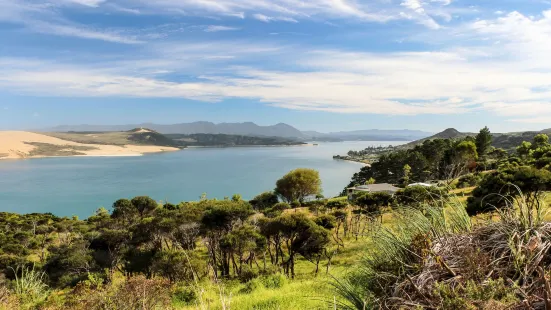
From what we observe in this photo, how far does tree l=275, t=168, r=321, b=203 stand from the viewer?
5466 cm

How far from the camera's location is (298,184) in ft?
179

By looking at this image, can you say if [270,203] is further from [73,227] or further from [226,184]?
[226,184]

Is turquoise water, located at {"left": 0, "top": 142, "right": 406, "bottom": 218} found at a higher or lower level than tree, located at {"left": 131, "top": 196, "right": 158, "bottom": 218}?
lower

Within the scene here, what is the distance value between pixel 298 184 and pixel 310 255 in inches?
1448

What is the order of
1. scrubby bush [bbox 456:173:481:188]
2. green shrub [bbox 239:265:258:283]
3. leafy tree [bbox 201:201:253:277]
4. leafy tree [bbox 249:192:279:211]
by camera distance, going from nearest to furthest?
green shrub [bbox 239:265:258:283] → leafy tree [bbox 201:201:253:277] → scrubby bush [bbox 456:173:481:188] → leafy tree [bbox 249:192:279:211]

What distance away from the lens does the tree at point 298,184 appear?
54.7m

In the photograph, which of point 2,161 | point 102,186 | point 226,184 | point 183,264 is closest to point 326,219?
point 183,264

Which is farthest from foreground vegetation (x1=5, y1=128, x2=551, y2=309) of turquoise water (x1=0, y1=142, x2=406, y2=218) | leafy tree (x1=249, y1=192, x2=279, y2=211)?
turquoise water (x1=0, y1=142, x2=406, y2=218)

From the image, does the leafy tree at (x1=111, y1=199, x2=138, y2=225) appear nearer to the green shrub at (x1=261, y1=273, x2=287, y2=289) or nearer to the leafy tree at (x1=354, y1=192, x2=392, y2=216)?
the leafy tree at (x1=354, y1=192, x2=392, y2=216)

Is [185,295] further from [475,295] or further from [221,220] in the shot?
[475,295]

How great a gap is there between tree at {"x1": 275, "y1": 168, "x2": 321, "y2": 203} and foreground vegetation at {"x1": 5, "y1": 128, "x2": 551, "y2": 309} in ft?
31.0

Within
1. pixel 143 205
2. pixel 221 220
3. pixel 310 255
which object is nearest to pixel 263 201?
pixel 143 205

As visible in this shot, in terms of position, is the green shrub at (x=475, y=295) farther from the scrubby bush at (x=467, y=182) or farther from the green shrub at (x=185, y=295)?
the scrubby bush at (x=467, y=182)

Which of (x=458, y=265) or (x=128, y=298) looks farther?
(x=128, y=298)
